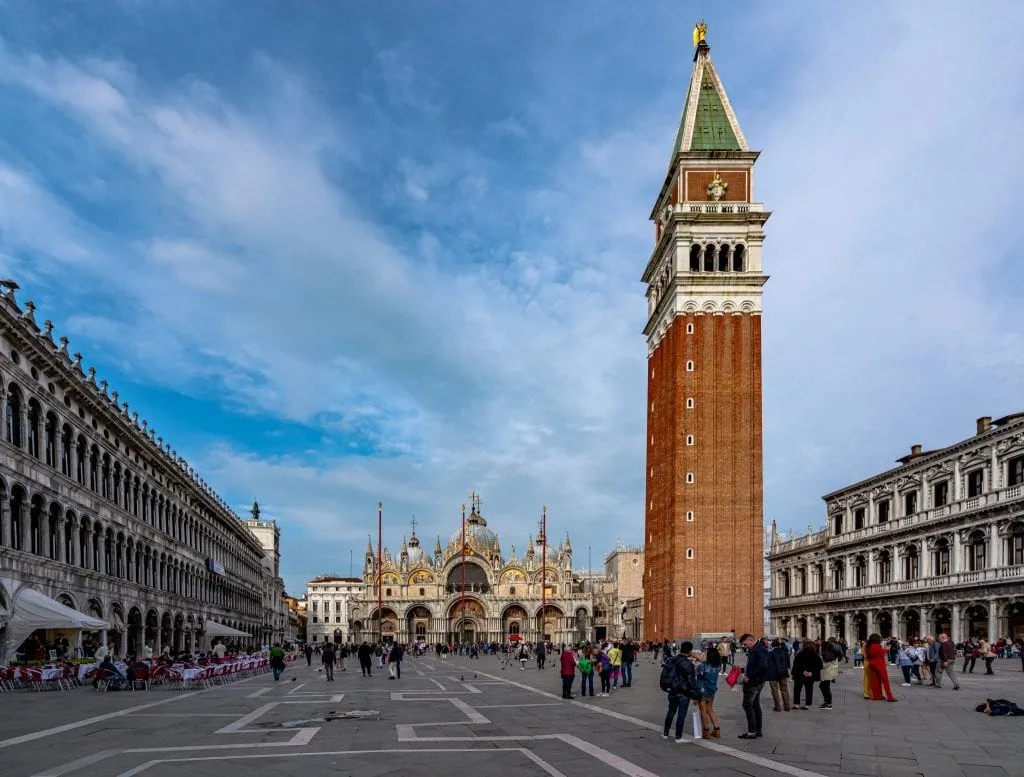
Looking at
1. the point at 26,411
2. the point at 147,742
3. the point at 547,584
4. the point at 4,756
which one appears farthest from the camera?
the point at 547,584

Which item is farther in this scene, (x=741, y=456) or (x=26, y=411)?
(x=741, y=456)

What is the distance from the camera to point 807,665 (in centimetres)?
1880

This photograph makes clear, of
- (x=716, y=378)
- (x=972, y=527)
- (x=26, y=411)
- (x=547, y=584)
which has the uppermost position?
(x=716, y=378)

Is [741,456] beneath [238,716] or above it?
above

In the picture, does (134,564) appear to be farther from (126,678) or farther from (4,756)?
(4,756)

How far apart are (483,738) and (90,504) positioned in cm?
2942

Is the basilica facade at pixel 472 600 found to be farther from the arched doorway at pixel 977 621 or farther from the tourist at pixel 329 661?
the tourist at pixel 329 661

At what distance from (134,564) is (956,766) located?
42548mm

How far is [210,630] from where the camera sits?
48438mm

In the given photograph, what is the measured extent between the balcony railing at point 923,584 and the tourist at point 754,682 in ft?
114

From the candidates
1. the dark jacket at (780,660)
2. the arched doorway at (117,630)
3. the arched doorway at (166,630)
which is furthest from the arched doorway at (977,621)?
the arched doorway at (166,630)

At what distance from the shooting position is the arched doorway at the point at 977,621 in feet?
151

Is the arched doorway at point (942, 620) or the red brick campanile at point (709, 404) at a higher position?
the red brick campanile at point (709, 404)

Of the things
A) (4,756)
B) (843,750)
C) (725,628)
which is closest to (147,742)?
(4,756)
